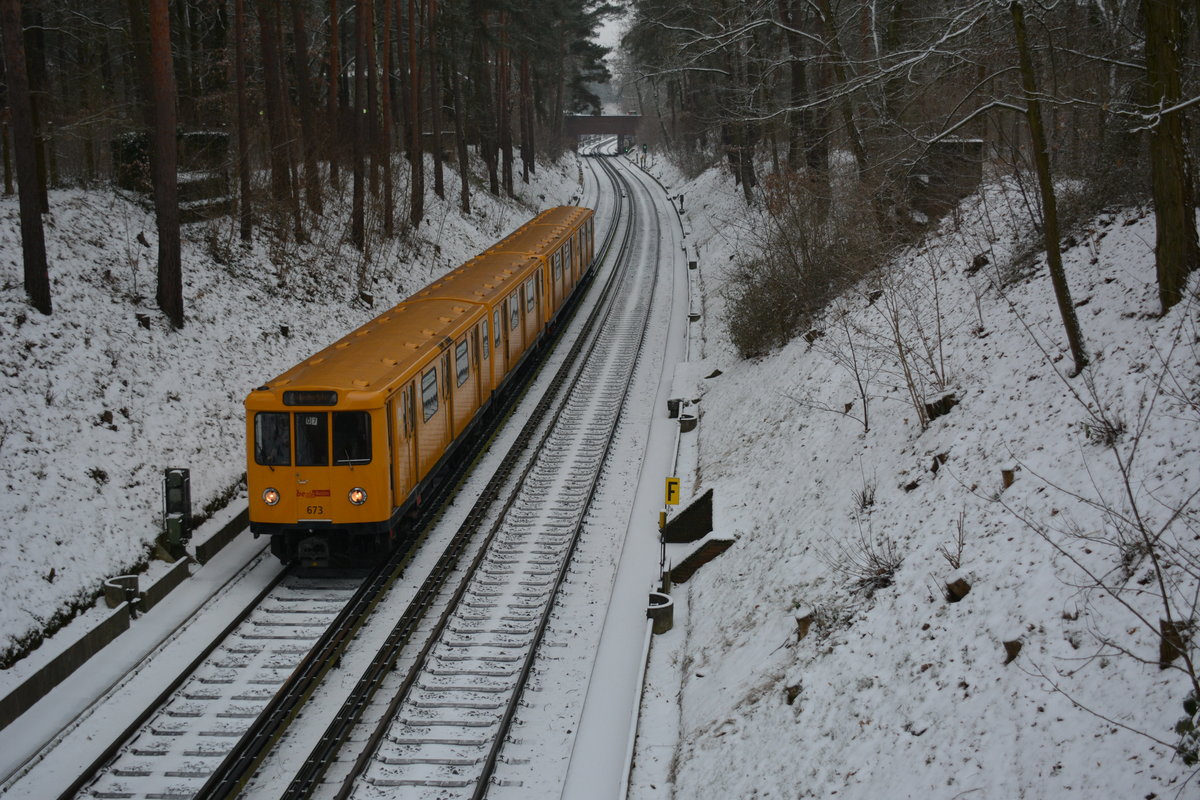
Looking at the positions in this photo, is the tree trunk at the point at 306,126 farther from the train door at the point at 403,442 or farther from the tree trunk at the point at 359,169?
the train door at the point at 403,442

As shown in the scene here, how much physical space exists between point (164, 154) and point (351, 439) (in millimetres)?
7521

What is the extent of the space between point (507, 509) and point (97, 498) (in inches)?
223

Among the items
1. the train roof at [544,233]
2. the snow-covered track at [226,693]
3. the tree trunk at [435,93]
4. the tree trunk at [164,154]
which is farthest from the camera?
the tree trunk at [435,93]

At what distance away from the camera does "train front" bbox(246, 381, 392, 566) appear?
1198 cm

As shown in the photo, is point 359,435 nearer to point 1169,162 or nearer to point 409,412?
point 409,412

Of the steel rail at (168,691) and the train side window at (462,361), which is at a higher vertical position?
the train side window at (462,361)

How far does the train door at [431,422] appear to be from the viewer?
44.8 feet

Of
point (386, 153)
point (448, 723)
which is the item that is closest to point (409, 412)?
point (448, 723)

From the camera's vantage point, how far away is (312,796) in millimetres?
8422

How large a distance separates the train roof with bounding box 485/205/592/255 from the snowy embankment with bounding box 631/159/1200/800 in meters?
12.6

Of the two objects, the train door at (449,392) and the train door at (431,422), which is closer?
the train door at (431,422)

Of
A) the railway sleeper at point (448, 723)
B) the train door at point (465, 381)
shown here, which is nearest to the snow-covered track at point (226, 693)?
the railway sleeper at point (448, 723)

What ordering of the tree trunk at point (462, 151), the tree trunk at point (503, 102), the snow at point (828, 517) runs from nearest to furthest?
the snow at point (828, 517)
the tree trunk at point (462, 151)
the tree trunk at point (503, 102)

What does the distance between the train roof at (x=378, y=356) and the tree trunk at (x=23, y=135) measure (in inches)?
172
